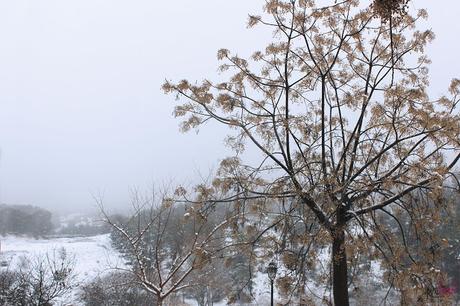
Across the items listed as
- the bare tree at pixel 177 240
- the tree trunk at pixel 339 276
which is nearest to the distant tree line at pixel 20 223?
the bare tree at pixel 177 240

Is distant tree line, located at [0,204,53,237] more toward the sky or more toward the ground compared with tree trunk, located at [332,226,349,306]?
more toward the sky

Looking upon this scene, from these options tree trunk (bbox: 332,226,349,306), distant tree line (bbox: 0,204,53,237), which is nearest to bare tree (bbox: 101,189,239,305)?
tree trunk (bbox: 332,226,349,306)

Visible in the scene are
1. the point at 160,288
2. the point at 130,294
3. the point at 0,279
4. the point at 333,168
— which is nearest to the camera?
the point at 333,168

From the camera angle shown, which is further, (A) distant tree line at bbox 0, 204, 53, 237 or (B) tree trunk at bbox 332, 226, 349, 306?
(A) distant tree line at bbox 0, 204, 53, 237

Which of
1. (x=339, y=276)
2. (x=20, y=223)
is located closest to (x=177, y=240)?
(x=339, y=276)

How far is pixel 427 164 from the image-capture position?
7344mm

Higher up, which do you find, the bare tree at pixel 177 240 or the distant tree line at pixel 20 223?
the distant tree line at pixel 20 223

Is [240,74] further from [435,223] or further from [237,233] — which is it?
[435,223]

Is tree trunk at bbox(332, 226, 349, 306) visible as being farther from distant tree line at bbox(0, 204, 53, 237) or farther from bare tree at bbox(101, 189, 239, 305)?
distant tree line at bbox(0, 204, 53, 237)

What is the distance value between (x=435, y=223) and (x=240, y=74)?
13.5 ft

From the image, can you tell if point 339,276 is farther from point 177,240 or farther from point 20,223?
point 20,223

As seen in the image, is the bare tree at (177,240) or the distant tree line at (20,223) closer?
the bare tree at (177,240)

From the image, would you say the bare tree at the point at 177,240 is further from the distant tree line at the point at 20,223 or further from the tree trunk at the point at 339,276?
the distant tree line at the point at 20,223

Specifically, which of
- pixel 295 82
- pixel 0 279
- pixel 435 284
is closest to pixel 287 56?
pixel 295 82
